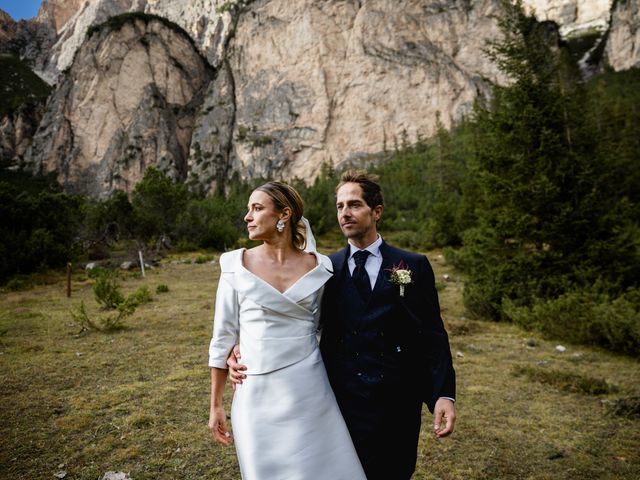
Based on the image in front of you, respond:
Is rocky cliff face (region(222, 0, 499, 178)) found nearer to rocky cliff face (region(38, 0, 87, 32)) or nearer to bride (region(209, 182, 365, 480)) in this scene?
bride (region(209, 182, 365, 480))

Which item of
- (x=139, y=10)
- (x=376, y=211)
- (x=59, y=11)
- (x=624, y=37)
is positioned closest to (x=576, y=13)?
(x=624, y=37)

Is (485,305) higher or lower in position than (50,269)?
lower

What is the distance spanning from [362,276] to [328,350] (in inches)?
17.4

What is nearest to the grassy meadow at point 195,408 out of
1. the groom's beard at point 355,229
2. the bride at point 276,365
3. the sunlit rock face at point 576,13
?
the bride at point 276,365

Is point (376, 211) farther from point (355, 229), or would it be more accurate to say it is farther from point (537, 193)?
point (537, 193)

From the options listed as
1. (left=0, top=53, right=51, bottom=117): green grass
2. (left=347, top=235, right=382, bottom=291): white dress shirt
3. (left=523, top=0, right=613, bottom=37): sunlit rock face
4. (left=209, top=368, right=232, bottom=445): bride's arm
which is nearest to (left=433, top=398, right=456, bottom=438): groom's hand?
(left=347, top=235, right=382, bottom=291): white dress shirt

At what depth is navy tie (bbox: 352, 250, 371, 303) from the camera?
2.13 metres

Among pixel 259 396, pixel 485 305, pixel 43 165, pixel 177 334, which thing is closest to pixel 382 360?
pixel 259 396

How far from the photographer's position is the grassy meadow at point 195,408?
3672mm

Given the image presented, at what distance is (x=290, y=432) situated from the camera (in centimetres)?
189

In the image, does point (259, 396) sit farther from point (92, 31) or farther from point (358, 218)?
point (92, 31)

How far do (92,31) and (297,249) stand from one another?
367 feet

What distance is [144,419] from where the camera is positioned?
445 centimetres

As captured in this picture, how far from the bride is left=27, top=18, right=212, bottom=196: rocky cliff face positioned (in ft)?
301
